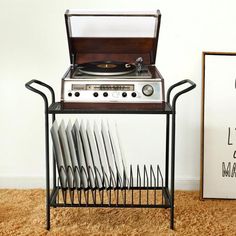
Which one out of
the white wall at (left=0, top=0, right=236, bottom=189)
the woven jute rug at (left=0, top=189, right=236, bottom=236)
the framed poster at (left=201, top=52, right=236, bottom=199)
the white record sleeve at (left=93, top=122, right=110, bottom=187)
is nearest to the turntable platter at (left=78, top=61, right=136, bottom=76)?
the white record sleeve at (left=93, top=122, right=110, bottom=187)

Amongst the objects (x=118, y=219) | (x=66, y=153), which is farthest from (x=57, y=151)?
(x=118, y=219)

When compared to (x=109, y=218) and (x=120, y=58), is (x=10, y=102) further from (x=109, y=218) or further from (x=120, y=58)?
(x=109, y=218)

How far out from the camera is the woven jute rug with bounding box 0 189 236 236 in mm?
2234

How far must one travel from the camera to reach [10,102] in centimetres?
267

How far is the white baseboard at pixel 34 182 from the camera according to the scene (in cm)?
274

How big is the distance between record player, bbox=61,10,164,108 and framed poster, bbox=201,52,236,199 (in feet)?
1.16

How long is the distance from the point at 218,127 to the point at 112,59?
2.15 feet

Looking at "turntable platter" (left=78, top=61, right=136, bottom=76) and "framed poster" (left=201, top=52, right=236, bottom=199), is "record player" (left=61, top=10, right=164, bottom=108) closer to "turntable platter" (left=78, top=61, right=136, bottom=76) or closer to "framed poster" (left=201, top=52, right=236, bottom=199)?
"turntable platter" (left=78, top=61, right=136, bottom=76)

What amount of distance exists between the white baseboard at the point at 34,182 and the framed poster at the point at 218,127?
106 millimetres

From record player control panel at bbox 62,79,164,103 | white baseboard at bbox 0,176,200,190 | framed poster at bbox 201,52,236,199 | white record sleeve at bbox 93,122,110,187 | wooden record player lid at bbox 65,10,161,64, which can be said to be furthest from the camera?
white baseboard at bbox 0,176,200,190

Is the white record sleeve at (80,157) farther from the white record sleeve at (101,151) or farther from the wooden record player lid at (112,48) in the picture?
the wooden record player lid at (112,48)

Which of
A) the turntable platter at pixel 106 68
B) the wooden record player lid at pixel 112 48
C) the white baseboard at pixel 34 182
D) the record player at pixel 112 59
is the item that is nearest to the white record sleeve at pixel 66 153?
the record player at pixel 112 59

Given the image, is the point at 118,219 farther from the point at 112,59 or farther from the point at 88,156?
the point at 112,59

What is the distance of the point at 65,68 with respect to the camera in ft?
8.66
